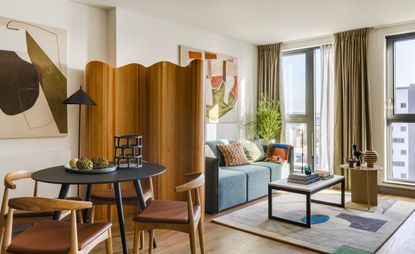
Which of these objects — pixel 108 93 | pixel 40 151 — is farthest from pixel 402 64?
pixel 40 151

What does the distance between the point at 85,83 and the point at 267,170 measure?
278 centimetres

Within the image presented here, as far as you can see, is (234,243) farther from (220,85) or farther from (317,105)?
(317,105)

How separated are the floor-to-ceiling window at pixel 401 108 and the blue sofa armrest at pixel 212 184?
2970 millimetres

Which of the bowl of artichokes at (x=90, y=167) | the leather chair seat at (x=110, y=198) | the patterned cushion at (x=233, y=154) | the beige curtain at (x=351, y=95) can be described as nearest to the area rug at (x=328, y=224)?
the patterned cushion at (x=233, y=154)

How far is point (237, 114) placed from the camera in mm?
5812

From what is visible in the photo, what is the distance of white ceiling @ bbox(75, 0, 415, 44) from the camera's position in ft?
12.8

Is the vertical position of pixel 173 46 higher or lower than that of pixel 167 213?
higher

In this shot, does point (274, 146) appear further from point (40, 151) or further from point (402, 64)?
point (40, 151)

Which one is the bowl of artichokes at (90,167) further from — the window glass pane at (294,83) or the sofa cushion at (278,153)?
the window glass pane at (294,83)

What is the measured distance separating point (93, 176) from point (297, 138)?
4.44 m

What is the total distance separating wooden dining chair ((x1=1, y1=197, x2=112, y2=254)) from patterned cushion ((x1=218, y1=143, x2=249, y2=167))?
9.39 feet

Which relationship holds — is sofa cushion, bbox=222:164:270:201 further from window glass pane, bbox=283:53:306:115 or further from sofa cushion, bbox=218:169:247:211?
window glass pane, bbox=283:53:306:115

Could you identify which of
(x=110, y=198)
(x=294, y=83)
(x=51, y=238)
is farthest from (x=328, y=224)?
(x=294, y=83)

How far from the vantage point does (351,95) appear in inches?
202
